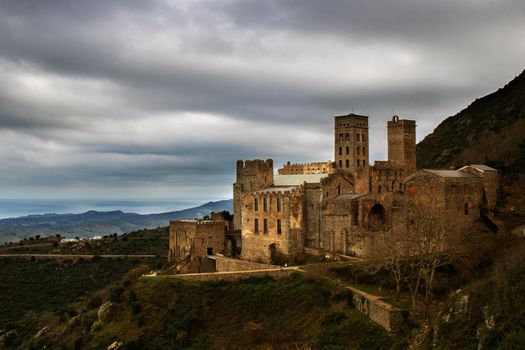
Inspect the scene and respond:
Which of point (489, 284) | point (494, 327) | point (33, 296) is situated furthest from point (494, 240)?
point (33, 296)

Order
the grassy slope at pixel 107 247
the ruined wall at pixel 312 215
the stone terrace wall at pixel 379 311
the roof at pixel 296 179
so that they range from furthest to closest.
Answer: the grassy slope at pixel 107 247 → the roof at pixel 296 179 → the ruined wall at pixel 312 215 → the stone terrace wall at pixel 379 311

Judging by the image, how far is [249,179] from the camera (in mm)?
68000

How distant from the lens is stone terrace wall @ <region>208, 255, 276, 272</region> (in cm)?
5678

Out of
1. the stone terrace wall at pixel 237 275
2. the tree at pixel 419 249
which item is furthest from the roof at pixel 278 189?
the tree at pixel 419 249

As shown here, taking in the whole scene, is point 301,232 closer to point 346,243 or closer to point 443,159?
point 346,243

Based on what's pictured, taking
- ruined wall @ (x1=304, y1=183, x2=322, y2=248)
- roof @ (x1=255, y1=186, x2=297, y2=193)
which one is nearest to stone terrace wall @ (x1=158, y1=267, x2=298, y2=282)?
ruined wall @ (x1=304, y1=183, x2=322, y2=248)

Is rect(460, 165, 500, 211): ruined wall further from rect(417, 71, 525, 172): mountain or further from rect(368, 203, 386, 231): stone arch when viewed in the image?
rect(368, 203, 386, 231): stone arch

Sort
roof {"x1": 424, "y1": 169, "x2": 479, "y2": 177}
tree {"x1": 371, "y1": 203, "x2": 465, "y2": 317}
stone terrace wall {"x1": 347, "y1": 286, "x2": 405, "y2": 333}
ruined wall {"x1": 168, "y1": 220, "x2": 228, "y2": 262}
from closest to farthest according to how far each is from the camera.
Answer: stone terrace wall {"x1": 347, "y1": 286, "x2": 405, "y2": 333} → tree {"x1": 371, "y1": 203, "x2": 465, "y2": 317} → roof {"x1": 424, "y1": 169, "x2": 479, "y2": 177} → ruined wall {"x1": 168, "y1": 220, "x2": 228, "y2": 262}

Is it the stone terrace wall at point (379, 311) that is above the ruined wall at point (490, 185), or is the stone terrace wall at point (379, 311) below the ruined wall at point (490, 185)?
below

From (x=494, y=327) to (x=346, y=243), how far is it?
27.6m

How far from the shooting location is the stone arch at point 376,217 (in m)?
54.2

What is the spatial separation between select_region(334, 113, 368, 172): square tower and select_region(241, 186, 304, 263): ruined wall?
10.1 m

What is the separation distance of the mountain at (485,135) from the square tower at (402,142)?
8664mm

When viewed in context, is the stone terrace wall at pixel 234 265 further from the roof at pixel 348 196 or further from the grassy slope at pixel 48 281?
the grassy slope at pixel 48 281
